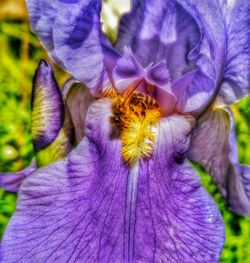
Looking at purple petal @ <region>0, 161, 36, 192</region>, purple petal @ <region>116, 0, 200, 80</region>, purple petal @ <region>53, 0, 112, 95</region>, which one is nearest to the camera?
purple petal @ <region>53, 0, 112, 95</region>

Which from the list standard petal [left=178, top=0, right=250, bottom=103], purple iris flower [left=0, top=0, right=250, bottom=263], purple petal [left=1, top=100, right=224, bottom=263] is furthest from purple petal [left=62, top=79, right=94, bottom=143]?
standard petal [left=178, top=0, right=250, bottom=103]

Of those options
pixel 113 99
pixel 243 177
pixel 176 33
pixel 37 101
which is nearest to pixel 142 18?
pixel 176 33

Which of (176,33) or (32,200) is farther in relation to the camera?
(176,33)

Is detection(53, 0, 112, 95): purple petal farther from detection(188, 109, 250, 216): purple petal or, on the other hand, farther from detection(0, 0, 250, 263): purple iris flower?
detection(188, 109, 250, 216): purple petal

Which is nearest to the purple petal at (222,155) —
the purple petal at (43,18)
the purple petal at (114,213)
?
the purple petal at (114,213)

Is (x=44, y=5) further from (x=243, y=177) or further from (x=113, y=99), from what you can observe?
(x=243, y=177)

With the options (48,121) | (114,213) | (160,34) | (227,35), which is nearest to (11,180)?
(48,121)
